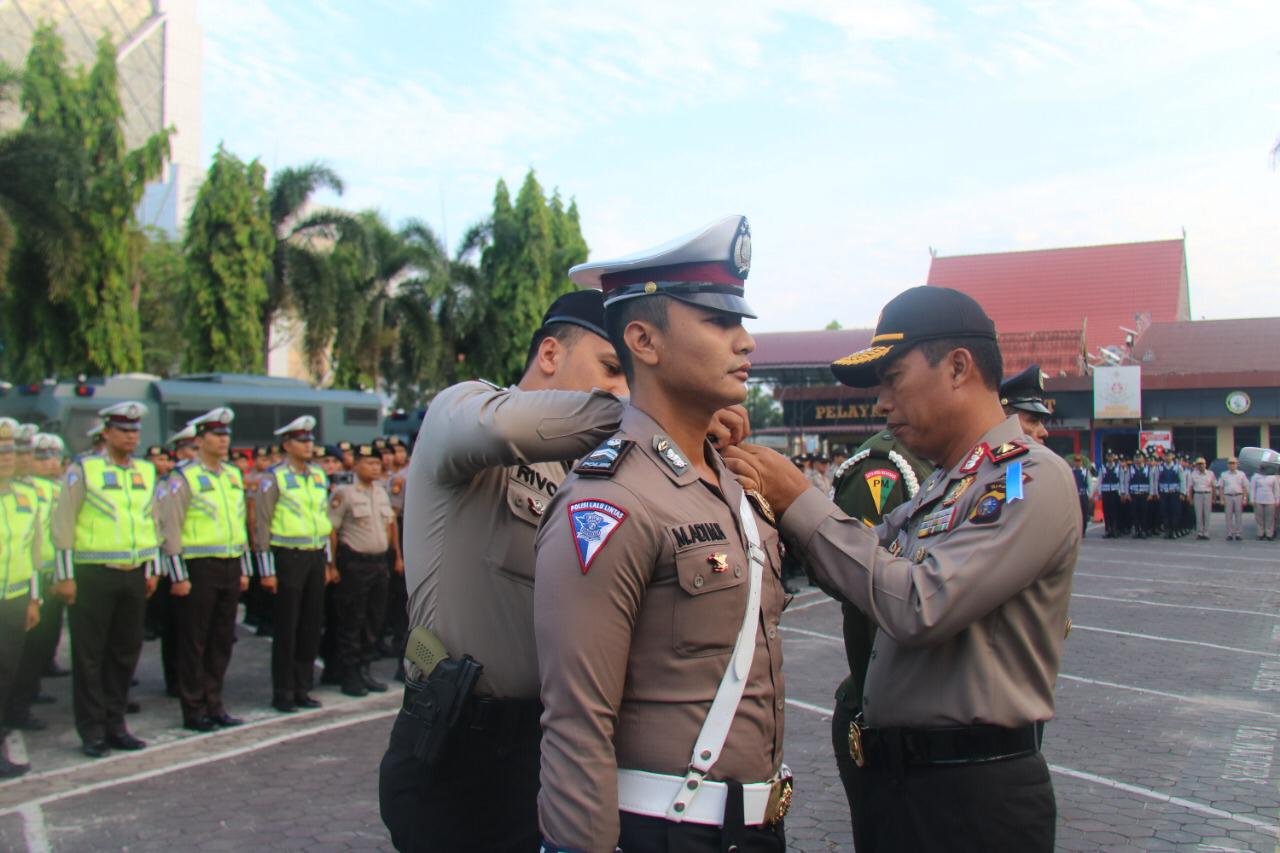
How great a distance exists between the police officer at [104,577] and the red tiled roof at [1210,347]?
33025mm

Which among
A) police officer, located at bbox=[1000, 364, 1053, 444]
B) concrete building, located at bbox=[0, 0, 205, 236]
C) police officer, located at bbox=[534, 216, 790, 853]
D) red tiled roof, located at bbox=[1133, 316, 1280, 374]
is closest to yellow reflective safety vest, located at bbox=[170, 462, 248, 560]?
police officer, located at bbox=[1000, 364, 1053, 444]

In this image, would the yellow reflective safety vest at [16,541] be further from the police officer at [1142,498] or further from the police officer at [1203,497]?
the police officer at [1203,497]

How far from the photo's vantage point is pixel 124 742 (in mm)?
6336

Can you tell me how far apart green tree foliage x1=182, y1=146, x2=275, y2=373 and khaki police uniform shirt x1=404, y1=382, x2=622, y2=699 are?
22086 mm

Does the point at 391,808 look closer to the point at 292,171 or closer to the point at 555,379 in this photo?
the point at 555,379

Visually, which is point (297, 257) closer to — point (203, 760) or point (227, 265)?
point (227, 265)

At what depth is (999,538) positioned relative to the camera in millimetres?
2131

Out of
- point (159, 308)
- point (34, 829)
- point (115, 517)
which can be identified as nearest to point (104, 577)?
point (115, 517)

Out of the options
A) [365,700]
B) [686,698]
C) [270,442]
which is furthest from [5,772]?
[270,442]

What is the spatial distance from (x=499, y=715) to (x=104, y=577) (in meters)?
5.27

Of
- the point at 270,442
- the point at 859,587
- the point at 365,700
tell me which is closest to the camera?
the point at 859,587

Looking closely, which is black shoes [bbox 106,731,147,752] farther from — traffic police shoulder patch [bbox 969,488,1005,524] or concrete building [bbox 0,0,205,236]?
concrete building [bbox 0,0,205,236]

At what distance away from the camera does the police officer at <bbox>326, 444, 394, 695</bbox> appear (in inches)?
316

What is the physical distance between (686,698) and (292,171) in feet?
80.6
